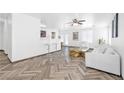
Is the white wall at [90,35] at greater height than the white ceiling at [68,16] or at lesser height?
lesser

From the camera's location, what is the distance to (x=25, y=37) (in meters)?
5.25

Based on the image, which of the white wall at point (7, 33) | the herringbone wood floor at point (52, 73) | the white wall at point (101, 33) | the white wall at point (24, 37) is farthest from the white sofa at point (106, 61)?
the white wall at point (101, 33)

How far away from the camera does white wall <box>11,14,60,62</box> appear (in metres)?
4.63

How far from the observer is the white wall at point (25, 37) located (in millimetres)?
4632

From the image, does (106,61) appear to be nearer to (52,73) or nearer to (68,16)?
(52,73)

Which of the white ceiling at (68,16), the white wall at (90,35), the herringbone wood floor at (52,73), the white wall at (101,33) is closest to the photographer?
the herringbone wood floor at (52,73)

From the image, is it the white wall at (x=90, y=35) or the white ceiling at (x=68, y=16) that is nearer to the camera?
the white ceiling at (x=68, y=16)

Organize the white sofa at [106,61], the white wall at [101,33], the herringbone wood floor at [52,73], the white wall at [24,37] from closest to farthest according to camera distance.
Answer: the herringbone wood floor at [52,73], the white sofa at [106,61], the white wall at [24,37], the white wall at [101,33]

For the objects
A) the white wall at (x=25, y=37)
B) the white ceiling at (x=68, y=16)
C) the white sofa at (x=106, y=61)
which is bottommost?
the white sofa at (x=106, y=61)

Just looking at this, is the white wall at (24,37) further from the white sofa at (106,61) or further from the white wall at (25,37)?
the white sofa at (106,61)

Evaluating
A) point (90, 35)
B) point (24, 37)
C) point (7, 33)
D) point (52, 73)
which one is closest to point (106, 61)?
point (52, 73)

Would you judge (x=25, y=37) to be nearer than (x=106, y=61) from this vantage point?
No
